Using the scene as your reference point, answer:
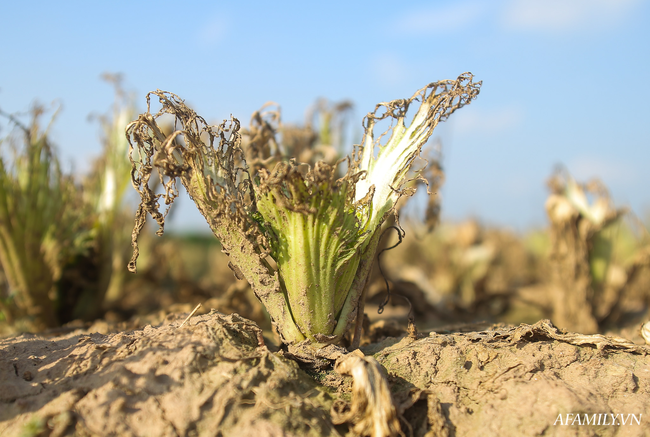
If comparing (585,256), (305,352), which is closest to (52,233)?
(305,352)

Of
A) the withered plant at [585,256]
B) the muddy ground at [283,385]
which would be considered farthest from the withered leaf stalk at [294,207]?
the withered plant at [585,256]

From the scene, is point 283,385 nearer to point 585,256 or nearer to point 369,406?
point 369,406

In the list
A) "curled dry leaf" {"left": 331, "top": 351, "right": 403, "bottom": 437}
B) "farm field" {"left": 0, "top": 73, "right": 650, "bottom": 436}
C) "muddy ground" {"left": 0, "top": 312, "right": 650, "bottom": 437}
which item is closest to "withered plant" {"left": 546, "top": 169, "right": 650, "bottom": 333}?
"farm field" {"left": 0, "top": 73, "right": 650, "bottom": 436}

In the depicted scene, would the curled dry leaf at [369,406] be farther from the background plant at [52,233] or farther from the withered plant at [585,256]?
the withered plant at [585,256]

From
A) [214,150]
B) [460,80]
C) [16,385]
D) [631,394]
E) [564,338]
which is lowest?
[631,394]

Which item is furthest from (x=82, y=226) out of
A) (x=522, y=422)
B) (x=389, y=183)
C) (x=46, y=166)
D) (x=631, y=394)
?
(x=631, y=394)

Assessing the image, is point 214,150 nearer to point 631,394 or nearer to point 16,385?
point 16,385
